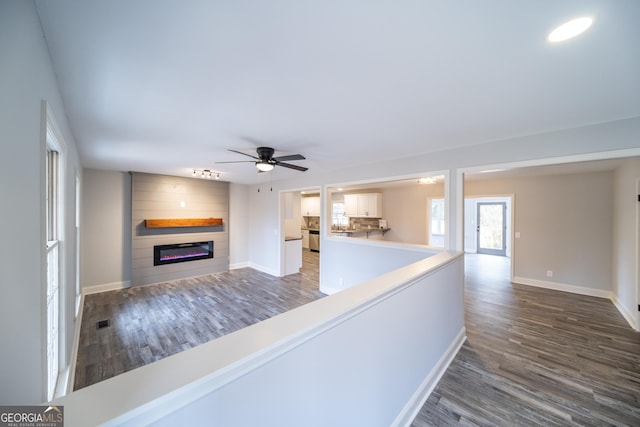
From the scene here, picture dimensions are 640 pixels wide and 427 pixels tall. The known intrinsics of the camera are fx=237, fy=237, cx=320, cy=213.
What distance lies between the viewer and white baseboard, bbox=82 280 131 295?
4.75m

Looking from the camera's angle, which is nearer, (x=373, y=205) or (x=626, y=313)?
(x=626, y=313)

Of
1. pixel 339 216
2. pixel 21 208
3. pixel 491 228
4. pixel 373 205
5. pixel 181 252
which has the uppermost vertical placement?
pixel 373 205

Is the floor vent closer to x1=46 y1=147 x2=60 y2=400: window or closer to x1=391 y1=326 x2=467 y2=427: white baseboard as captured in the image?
x1=46 y1=147 x2=60 y2=400: window

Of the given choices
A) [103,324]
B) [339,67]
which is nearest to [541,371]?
[339,67]

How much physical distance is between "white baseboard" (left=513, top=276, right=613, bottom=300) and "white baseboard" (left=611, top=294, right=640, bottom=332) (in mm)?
205

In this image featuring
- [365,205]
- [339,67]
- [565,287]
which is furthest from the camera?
[365,205]

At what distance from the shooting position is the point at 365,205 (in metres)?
7.73

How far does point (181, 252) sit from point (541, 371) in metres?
6.58

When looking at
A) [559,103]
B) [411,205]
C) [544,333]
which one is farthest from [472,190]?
[559,103]

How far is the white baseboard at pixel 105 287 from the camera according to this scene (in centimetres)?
475

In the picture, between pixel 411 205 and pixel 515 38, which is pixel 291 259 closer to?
pixel 411 205

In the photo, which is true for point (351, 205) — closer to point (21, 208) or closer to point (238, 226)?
point (238, 226)

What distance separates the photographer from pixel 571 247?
475 centimetres

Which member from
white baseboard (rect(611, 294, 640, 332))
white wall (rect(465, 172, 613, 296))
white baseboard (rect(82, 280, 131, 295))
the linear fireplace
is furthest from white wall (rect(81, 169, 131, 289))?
white baseboard (rect(611, 294, 640, 332))
